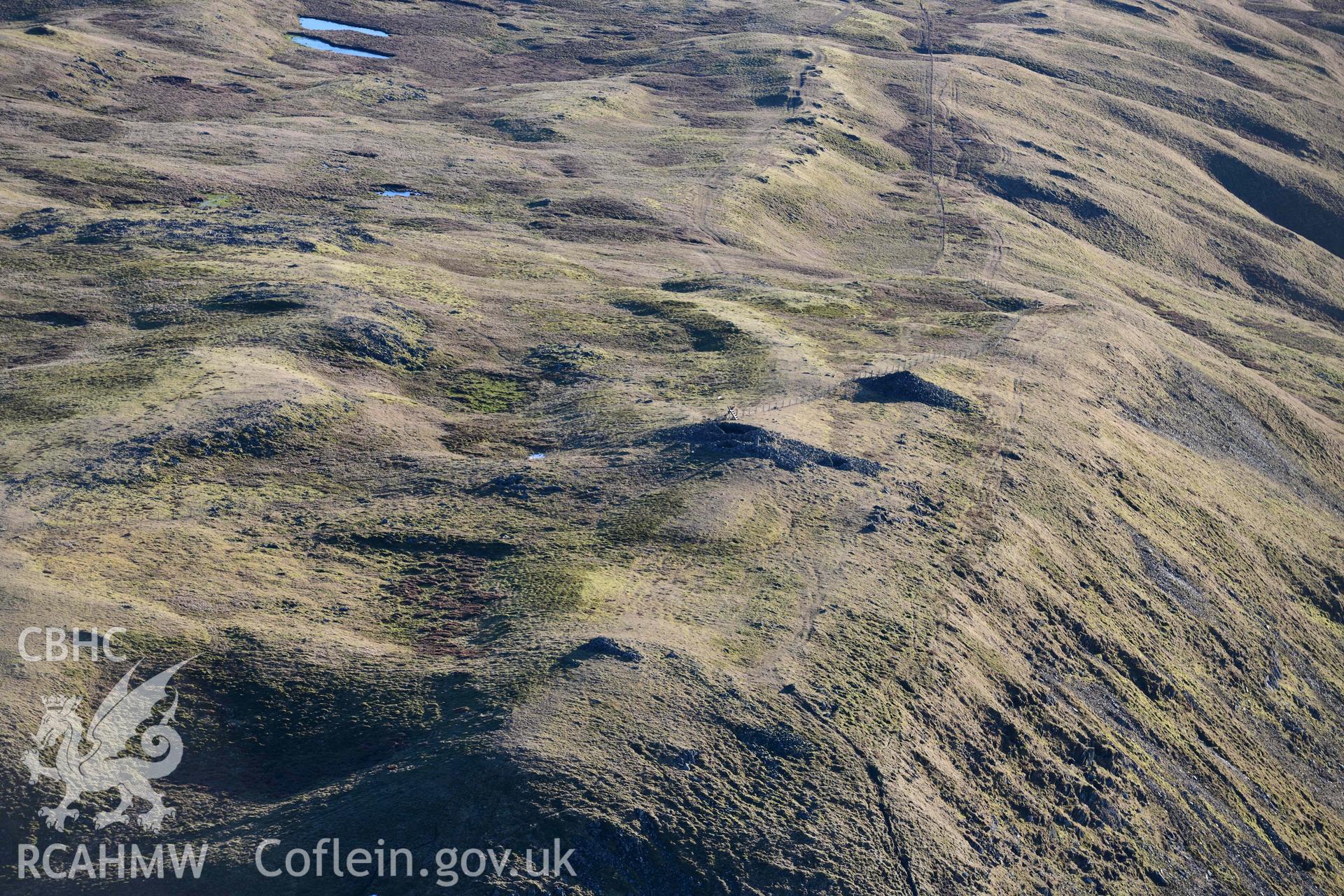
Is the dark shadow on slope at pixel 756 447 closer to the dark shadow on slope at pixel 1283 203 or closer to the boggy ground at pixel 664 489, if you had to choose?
the boggy ground at pixel 664 489

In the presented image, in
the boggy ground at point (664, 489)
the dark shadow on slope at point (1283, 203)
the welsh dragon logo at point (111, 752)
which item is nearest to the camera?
the welsh dragon logo at point (111, 752)

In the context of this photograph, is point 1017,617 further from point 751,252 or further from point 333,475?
point 751,252

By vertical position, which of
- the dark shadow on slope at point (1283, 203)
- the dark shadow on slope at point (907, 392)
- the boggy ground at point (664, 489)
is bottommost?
the boggy ground at point (664, 489)

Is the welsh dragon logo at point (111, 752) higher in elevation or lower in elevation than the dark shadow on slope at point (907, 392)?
lower

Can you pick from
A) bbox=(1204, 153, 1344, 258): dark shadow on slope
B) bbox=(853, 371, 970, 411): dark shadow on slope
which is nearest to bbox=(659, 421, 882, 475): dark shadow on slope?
bbox=(853, 371, 970, 411): dark shadow on slope

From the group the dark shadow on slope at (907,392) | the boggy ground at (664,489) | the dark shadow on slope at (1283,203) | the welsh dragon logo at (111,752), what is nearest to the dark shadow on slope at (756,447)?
the boggy ground at (664,489)

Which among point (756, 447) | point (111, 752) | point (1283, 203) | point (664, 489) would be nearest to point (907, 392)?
point (756, 447)
